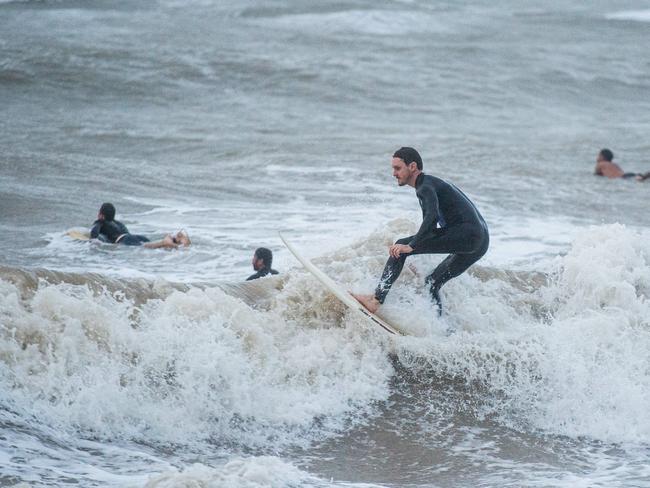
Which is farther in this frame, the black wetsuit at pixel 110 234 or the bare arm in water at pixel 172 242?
the black wetsuit at pixel 110 234

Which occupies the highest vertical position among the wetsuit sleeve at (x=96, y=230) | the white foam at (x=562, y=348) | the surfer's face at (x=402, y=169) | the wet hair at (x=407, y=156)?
the wet hair at (x=407, y=156)

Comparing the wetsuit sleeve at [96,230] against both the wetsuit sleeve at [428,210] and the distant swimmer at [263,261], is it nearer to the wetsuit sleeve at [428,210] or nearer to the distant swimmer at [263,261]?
the distant swimmer at [263,261]

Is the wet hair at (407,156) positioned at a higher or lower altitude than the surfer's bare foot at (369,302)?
higher

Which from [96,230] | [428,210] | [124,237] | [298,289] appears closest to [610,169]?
[124,237]

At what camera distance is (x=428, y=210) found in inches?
310

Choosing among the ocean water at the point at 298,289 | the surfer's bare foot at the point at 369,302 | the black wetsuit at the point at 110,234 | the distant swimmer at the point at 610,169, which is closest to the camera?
the ocean water at the point at 298,289

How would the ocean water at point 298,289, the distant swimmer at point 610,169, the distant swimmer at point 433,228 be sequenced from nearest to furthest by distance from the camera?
the ocean water at point 298,289 < the distant swimmer at point 433,228 < the distant swimmer at point 610,169

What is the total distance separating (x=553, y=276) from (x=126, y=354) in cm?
499

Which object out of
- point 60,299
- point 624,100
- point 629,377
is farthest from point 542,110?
point 60,299

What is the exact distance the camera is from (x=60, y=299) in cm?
752

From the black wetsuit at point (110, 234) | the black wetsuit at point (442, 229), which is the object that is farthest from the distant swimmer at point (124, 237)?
the black wetsuit at point (442, 229)

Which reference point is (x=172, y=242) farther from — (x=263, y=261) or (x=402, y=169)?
(x=402, y=169)

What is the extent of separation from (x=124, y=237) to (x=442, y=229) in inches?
224

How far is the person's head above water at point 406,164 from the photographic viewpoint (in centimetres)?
786
